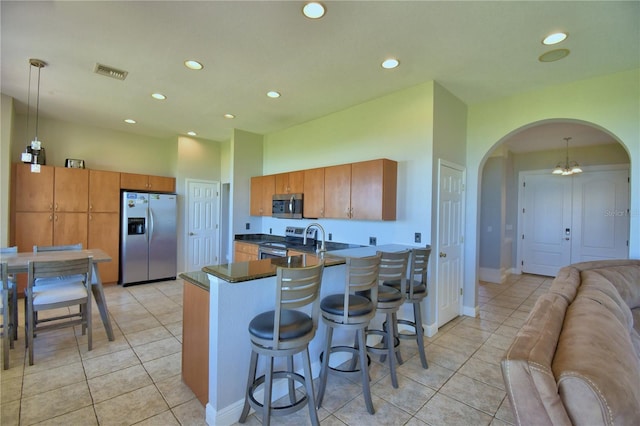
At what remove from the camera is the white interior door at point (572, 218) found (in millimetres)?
5414

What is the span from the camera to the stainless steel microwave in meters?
4.51

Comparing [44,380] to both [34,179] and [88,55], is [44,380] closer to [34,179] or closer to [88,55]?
[88,55]

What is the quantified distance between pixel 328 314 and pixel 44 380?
7.83 ft

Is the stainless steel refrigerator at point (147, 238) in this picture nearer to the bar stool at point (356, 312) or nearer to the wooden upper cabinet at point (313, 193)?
the wooden upper cabinet at point (313, 193)

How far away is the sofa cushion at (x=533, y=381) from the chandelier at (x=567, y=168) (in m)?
5.73

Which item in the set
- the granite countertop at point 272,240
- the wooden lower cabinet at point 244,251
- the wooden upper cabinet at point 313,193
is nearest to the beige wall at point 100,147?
the granite countertop at point 272,240

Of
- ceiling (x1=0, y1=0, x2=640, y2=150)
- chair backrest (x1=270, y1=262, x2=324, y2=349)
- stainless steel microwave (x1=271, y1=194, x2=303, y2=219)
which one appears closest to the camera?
chair backrest (x1=270, y1=262, x2=324, y2=349)

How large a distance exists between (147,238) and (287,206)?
2802 millimetres

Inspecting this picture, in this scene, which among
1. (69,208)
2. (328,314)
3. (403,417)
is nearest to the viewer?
(403,417)

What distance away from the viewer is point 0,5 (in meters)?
2.10

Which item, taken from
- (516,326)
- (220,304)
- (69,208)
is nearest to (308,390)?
(220,304)

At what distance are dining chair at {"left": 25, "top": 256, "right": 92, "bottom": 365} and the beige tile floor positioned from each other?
0.88ft

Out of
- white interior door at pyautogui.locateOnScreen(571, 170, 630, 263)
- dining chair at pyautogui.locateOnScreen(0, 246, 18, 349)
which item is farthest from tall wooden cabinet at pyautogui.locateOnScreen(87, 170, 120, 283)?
white interior door at pyautogui.locateOnScreen(571, 170, 630, 263)

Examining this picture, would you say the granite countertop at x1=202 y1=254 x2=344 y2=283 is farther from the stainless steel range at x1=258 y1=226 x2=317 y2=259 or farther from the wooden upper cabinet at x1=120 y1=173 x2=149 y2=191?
the wooden upper cabinet at x1=120 y1=173 x2=149 y2=191
